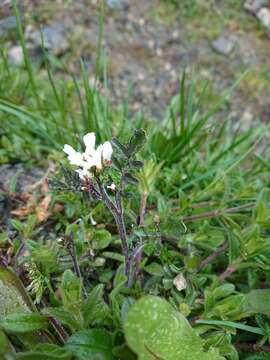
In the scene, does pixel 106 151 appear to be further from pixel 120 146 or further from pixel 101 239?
pixel 101 239

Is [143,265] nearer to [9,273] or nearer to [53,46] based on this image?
[9,273]

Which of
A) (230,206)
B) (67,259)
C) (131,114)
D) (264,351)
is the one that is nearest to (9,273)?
(67,259)

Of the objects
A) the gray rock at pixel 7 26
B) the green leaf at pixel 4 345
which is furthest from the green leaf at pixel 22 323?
the gray rock at pixel 7 26

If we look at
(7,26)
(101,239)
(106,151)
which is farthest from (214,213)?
(7,26)

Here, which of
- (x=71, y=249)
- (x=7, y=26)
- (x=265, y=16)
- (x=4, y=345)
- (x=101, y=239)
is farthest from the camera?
(x=265, y=16)

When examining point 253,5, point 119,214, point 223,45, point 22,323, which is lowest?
point 22,323

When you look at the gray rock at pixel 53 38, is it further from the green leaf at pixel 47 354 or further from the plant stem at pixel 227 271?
the green leaf at pixel 47 354
